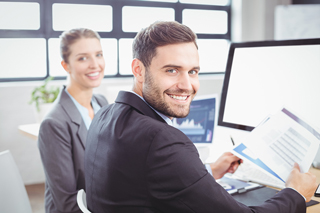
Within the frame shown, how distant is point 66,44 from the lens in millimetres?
1929

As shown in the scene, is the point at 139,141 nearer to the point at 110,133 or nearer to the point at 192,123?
the point at 110,133

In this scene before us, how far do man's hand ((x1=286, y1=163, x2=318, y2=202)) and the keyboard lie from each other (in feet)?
0.99

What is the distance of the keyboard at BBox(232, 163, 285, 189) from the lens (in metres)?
1.36

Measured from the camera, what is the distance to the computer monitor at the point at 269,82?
1.37 metres

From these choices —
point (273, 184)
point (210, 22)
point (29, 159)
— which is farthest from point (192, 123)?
point (210, 22)

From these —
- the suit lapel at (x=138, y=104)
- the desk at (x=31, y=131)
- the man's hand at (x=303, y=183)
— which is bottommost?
the desk at (x=31, y=131)

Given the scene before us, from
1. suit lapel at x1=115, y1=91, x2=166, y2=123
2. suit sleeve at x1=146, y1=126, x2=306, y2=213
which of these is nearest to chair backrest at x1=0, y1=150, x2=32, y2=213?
suit lapel at x1=115, y1=91, x2=166, y2=123

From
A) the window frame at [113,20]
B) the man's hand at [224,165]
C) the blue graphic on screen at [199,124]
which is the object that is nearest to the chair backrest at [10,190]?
the man's hand at [224,165]

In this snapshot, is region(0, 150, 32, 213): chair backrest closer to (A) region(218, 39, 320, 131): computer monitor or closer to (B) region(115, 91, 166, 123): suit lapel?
(B) region(115, 91, 166, 123): suit lapel

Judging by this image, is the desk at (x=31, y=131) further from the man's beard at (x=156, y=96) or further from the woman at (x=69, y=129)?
the man's beard at (x=156, y=96)

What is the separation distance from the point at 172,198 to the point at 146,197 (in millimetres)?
84

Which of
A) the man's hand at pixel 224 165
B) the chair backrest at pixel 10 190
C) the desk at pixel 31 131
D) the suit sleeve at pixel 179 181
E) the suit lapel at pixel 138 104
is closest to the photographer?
the suit sleeve at pixel 179 181

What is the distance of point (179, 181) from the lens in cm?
80

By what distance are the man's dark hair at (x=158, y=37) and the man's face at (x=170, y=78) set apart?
0.02m
